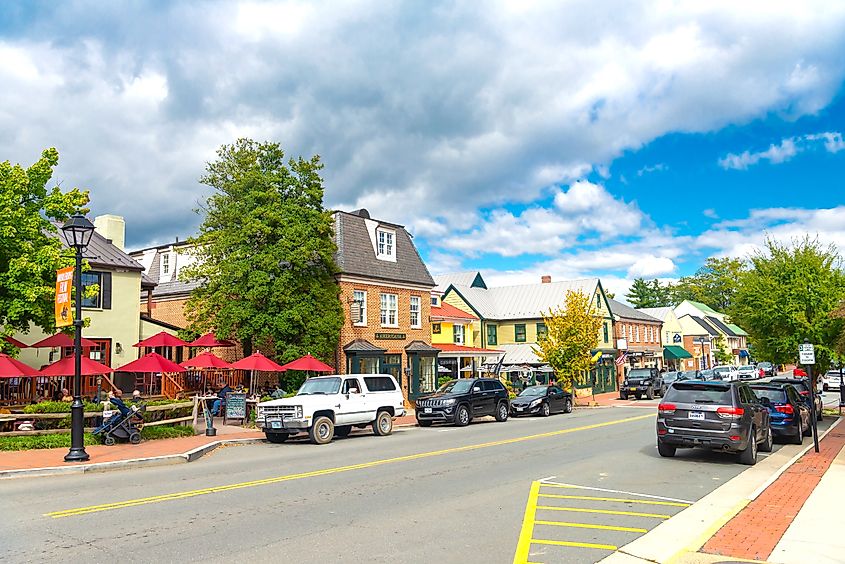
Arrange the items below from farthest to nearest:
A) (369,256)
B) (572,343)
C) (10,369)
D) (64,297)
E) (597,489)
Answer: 1. (572,343)
2. (369,256)
3. (10,369)
4. (64,297)
5. (597,489)

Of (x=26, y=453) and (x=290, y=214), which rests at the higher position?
(x=290, y=214)

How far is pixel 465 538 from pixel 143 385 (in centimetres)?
2340

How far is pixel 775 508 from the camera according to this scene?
9.84m

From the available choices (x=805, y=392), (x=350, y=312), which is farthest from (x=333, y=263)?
(x=805, y=392)

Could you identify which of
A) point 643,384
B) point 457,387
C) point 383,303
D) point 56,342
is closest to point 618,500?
point 457,387

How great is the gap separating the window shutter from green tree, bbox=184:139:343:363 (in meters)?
3.27

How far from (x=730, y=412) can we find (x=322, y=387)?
36.9 feet

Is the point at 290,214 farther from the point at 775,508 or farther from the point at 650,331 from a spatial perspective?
the point at 650,331

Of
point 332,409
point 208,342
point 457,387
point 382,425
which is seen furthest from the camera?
point 208,342

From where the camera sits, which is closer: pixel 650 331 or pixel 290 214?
pixel 290 214

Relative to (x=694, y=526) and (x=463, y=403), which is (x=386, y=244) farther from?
(x=694, y=526)

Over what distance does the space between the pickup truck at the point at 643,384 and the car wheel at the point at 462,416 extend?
22.6m

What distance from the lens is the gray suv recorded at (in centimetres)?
1420

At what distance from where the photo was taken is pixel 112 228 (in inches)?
1227
